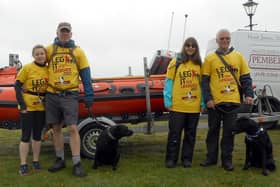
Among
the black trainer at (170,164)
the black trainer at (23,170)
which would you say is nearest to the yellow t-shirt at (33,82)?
the black trainer at (23,170)

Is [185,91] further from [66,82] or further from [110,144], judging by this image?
[66,82]

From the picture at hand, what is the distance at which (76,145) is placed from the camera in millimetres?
5324

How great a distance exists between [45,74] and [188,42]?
1974 millimetres

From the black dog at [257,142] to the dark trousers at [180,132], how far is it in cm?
58

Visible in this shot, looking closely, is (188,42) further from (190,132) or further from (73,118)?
(73,118)

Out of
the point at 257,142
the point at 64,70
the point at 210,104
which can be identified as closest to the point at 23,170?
the point at 64,70

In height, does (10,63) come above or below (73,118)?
above

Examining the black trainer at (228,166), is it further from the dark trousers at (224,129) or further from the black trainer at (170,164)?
the black trainer at (170,164)

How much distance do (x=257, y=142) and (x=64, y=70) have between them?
2686 mm

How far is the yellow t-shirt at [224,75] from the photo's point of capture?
551 centimetres

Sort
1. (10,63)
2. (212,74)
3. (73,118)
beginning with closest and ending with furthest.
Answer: (73,118), (212,74), (10,63)

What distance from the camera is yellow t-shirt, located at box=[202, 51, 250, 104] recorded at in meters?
5.51

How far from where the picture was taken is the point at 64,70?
524 centimetres

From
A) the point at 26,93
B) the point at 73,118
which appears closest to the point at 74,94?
the point at 73,118
